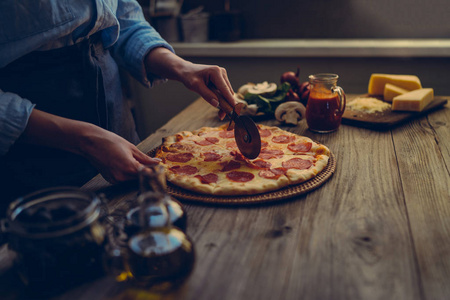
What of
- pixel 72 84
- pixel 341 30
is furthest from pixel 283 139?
pixel 341 30

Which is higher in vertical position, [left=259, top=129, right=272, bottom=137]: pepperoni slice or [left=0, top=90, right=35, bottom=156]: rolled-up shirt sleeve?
[left=0, top=90, right=35, bottom=156]: rolled-up shirt sleeve

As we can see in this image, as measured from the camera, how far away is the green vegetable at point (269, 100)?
1819 mm

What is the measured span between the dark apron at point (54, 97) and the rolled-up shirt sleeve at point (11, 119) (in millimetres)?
265

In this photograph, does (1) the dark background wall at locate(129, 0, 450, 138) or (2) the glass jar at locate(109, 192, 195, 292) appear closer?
(2) the glass jar at locate(109, 192, 195, 292)

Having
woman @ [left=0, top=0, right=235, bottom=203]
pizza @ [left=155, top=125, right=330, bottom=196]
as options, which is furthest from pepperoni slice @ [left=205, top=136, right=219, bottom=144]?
woman @ [left=0, top=0, right=235, bottom=203]

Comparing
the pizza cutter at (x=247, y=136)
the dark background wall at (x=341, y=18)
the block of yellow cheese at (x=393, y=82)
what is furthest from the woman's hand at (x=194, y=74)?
the dark background wall at (x=341, y=18)

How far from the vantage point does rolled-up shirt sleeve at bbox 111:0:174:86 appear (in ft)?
5.42

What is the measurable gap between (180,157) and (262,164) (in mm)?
283

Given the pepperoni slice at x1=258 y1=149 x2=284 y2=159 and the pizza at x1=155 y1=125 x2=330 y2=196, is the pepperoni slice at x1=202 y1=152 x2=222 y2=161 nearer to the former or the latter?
the pizza at x1=155 y1=125 x2=330 y2=196

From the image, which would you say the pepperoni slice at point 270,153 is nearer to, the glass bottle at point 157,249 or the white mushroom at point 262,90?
the white mushroom at point 262,90

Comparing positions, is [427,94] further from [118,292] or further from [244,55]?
[118,292]

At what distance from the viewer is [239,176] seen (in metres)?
1.20

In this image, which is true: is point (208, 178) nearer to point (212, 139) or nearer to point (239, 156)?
point (239, 156)

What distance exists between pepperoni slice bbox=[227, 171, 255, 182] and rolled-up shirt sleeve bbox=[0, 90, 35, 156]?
58cm
